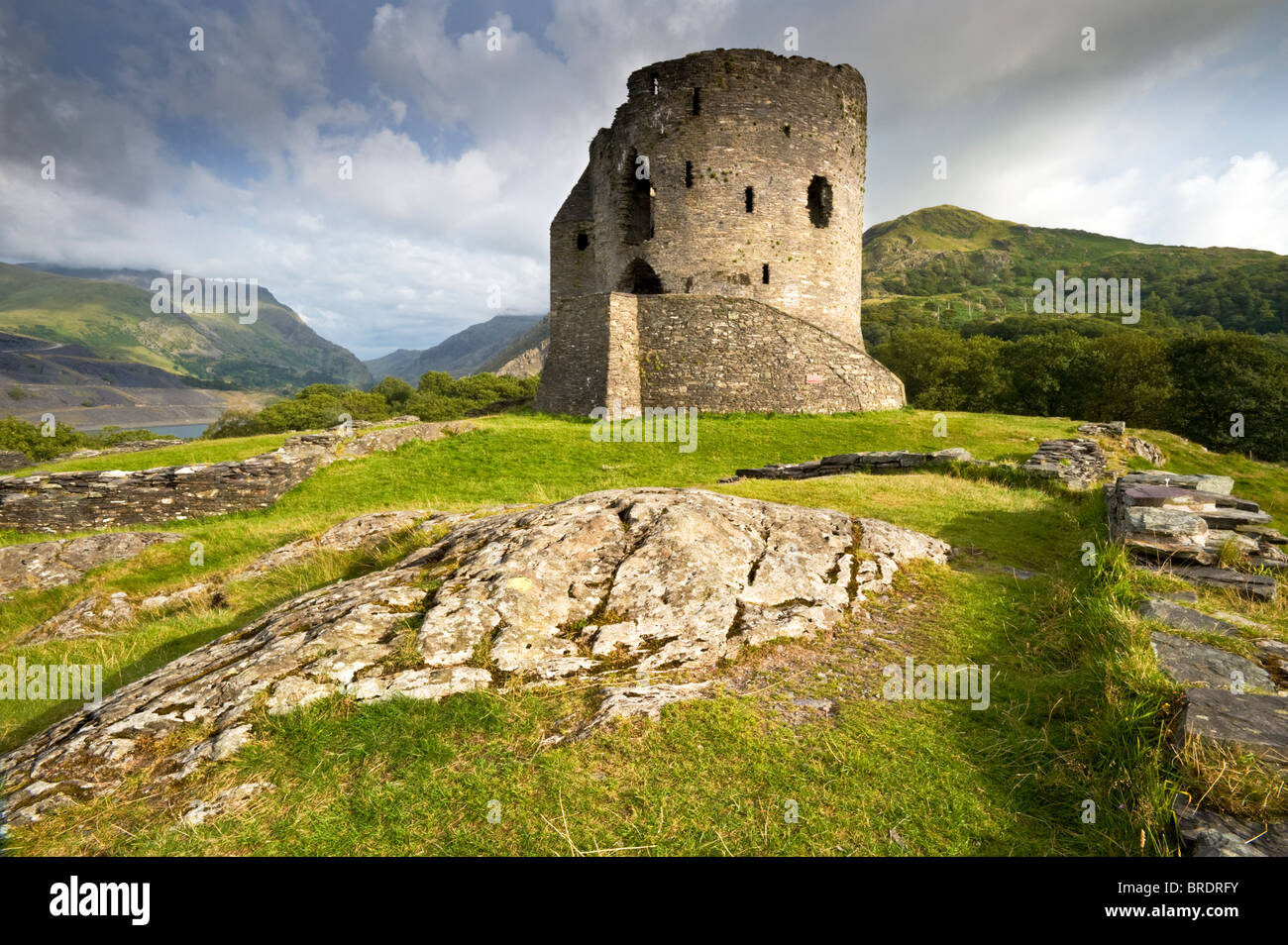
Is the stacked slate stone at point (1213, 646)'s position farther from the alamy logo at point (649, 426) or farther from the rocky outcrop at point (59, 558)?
the rocky outcrop at point (59, 558)

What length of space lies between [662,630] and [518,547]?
5.82ft

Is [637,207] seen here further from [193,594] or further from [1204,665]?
[1204,665]

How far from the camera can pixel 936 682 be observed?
14.8ft

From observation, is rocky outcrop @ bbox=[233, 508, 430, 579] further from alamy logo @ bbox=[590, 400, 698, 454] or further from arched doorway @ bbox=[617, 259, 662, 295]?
arched doorway @ bbox=[617, 259, 662, 295]

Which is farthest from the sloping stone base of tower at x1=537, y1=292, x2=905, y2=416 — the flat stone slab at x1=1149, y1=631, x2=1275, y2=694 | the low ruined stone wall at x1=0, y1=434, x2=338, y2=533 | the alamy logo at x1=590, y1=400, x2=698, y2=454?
the flat stone slab at x1=1149, y1=631, x2=1275, y2=694

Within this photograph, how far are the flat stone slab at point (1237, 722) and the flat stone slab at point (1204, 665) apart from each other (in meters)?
0.27

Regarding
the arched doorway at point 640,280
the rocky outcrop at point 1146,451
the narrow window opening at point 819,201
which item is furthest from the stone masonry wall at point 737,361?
the rocky outcrop at point 1146,451

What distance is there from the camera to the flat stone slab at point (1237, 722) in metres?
3.01

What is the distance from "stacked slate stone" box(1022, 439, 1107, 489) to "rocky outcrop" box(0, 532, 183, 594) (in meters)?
19.1

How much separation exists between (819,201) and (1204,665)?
29.0 metres

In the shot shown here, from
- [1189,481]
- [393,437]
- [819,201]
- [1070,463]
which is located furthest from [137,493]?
[819,201]

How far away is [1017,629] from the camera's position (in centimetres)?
541

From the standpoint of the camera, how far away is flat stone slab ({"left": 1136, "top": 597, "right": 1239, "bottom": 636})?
4523mm
